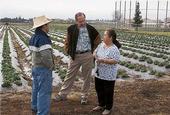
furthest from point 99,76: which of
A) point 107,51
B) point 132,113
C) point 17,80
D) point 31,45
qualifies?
point 17,80

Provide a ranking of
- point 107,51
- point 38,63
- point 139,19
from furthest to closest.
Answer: point 139,19, point 107,51, point 38,63

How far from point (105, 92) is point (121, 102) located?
3.33 ft

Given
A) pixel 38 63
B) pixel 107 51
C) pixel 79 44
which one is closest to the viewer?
pixel 38 63

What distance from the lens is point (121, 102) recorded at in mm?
8023

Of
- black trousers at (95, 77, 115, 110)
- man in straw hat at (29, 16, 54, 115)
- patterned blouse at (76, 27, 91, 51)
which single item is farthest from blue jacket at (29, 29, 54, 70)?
patterned blouse at (76, 27, 91, 51)

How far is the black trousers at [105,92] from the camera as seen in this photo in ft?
23.3

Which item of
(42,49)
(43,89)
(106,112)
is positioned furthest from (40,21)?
(106,112)

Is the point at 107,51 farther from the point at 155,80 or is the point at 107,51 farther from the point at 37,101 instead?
the point at 155,80

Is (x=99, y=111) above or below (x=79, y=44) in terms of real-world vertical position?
below

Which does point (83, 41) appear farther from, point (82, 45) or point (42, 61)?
point (42, 61)

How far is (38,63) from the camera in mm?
6480

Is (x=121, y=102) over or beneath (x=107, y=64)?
beneath

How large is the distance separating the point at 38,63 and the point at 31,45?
34cm

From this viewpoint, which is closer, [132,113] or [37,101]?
[37,101]
